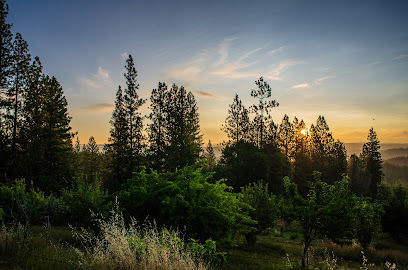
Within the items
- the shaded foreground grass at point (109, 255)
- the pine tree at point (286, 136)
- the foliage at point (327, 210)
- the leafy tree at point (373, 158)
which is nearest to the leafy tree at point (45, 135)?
the shaded foreground grass at point (109, 255)

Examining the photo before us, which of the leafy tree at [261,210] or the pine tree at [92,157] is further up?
the pine tree at [92,157]

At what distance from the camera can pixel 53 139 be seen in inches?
1337

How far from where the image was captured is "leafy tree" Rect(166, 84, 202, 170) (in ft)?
134

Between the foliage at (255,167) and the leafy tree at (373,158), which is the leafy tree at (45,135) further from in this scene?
the leafy tree at (373,158)

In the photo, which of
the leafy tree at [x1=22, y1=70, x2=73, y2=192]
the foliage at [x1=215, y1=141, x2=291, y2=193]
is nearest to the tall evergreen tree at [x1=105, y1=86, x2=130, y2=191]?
the leafy tree at [x1=22, y1=70, x2=73, y2=192]

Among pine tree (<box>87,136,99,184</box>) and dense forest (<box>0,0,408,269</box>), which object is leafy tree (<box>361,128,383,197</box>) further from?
pine tree (<box>87,136,99,184</box>)

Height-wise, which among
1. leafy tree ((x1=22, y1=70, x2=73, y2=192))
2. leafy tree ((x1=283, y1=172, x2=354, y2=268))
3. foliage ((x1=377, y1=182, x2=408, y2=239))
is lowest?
foliage ((x1=377, y1=182, x2=408, y2=239))

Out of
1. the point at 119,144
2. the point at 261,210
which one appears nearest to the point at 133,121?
the point at 119,144

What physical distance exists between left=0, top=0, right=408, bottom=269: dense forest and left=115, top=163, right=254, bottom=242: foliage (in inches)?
1.6

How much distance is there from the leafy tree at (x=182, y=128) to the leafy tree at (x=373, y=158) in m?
37.6

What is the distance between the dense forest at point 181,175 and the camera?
410 inches

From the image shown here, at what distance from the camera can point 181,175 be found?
10961 mm

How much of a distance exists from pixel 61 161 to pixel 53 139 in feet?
10.00

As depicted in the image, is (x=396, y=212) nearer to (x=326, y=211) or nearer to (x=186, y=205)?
(x=326, y=211)
